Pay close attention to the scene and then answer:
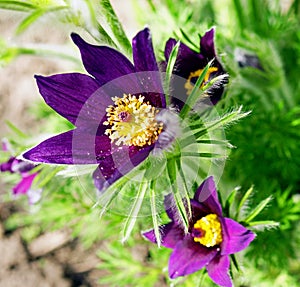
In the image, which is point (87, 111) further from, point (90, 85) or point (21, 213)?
point (21, 213)

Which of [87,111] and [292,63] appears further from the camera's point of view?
[292,63]

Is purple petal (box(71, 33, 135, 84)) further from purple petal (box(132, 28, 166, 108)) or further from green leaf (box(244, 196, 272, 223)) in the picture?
green leaf (box(244, 196, 272, 223))

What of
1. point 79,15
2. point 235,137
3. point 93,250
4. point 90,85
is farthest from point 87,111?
point 93,250

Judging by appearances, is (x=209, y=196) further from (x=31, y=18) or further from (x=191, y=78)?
(x=31, y=18)

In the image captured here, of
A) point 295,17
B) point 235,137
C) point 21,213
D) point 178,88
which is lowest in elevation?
point 21,213

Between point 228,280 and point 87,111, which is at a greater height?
point 87,111

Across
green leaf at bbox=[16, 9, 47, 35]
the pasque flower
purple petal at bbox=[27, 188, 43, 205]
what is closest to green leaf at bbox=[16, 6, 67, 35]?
green leaf at bbox=[16, 9, 47, 35]
